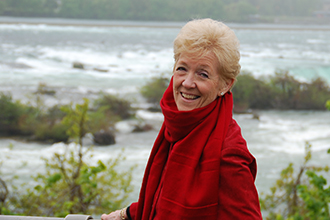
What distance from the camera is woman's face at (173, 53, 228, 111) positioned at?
1313mm

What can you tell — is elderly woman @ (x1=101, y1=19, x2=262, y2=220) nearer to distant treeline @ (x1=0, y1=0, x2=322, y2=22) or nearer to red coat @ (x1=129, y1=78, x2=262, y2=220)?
red coat @ (x1=129, y1=78, x2=262, y2=220)

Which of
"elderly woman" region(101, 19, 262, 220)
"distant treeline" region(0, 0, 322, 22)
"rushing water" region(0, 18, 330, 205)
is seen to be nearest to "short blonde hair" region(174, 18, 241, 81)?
"elderly woman" region(101, 19, 262, 220)

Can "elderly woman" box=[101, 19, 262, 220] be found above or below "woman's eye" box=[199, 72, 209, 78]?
below

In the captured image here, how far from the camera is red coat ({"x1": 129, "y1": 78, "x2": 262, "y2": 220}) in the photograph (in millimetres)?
1181

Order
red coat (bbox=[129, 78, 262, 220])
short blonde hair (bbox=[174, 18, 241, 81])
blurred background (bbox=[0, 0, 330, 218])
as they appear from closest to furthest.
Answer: red coat (bbox=[129, 78, 262, 220]) < short blonde hair (bbox=[174, 18, 241, 81]) < blurred background (bbox=[0, 0, 330, 218])

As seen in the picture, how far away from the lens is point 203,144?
1269 millimetres

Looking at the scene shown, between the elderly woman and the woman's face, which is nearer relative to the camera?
the elderly woman

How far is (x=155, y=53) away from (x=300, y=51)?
333 inches

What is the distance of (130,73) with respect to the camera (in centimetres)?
1741

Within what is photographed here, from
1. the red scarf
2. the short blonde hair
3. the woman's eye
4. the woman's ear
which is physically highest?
the short blonde hair

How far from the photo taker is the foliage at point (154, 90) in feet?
49.6

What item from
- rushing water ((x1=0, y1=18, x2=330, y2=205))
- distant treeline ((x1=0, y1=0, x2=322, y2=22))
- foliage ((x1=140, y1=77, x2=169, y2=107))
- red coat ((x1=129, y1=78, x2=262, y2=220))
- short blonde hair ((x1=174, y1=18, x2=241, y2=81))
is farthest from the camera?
distant treeline ((x1=0, y1=0, x2=322, y2=22))

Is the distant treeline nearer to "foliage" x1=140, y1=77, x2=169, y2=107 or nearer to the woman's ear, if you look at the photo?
"foliage" x1=140, y1=77, x2=169, y2=107

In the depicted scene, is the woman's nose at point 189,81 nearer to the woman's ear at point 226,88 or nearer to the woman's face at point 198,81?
the woman's face at point 198,81
